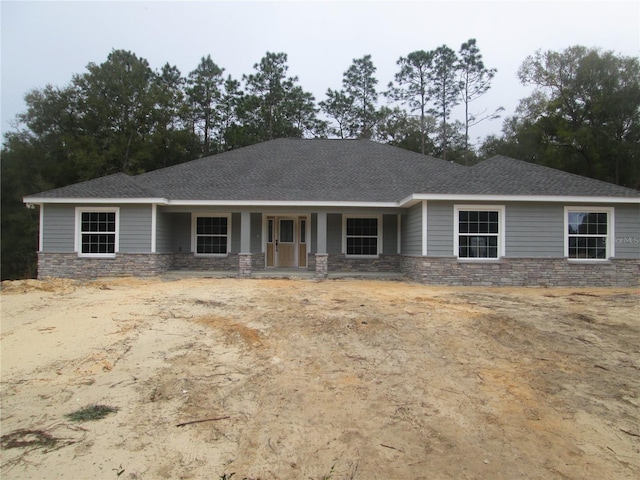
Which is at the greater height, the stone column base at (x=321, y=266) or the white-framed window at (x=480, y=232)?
the white-framed window at (x=480, y=232)

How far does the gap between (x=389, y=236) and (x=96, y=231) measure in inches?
406

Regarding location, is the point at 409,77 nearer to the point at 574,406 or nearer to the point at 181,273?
the point at 181,273

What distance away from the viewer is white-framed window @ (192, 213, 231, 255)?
51.6ft

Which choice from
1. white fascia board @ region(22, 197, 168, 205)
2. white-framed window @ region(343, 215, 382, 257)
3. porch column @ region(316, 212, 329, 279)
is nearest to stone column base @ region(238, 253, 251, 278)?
porch column @ region(316, 212, 329, 279)

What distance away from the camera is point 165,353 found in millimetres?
5695

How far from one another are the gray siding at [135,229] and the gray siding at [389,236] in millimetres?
8337

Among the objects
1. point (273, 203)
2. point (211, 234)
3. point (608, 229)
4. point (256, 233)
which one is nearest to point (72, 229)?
point (211, 234)

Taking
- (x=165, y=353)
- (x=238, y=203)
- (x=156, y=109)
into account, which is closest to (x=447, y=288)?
(x=238, y=203)

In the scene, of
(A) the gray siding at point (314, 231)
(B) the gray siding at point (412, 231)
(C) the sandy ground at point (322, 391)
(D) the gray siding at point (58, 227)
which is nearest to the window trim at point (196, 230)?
(A) the gray siding at point (314, 231)

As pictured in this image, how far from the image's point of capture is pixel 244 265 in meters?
13.9

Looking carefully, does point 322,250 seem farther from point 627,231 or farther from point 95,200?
point 627,231

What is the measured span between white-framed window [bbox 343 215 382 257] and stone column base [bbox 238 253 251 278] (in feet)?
12.5

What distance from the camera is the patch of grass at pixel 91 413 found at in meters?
3.95

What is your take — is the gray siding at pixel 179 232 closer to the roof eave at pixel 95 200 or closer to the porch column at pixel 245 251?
the roof eave at pixel 95 200
